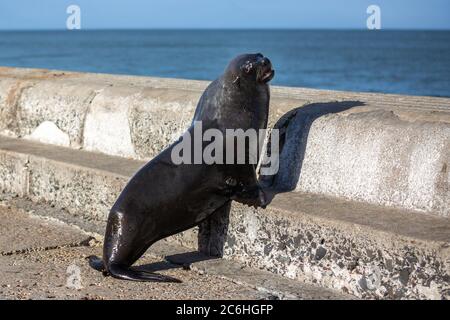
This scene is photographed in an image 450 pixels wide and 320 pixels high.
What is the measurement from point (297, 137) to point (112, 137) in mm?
1783

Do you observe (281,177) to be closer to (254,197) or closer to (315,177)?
(315,177)

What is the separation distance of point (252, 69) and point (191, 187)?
74 centimetres

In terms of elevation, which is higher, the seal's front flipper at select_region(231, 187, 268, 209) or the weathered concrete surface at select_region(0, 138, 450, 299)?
the seal's front flipper at select_region(231, 187, 268, 209)

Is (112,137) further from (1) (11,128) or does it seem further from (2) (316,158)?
(2) (316,158)

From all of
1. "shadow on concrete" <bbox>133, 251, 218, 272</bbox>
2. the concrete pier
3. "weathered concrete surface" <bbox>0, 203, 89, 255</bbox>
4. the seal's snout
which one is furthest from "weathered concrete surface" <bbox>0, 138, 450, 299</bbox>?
the seal's snout

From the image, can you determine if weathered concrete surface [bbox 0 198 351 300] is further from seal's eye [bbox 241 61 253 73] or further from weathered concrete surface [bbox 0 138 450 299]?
seal's eye [bbox 241 61 253 73]

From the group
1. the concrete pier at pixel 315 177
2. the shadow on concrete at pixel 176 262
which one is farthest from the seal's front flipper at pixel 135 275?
the concrete pier at pixel 315 177

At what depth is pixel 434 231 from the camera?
12.6 ft

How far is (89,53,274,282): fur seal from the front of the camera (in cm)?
459

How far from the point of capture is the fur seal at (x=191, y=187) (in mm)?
4586

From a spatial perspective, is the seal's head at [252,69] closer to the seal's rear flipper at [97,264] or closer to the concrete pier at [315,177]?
the concrete pier at [315,177]

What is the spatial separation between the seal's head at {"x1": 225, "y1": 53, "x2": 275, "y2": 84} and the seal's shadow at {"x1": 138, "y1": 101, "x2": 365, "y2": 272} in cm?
34

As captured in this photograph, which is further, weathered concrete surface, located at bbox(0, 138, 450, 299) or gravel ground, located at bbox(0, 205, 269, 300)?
gravel ground, located at bbox(0, 205, 269, 300)
